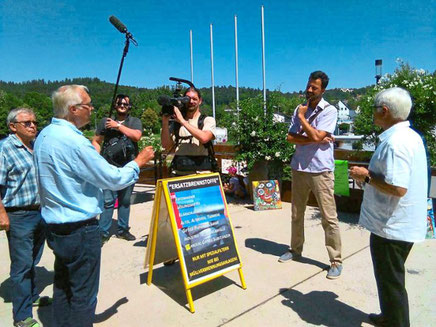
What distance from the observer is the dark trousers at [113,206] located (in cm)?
449

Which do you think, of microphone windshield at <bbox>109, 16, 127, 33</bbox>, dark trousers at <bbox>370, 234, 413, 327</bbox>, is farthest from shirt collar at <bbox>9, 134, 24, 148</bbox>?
dark trousers at <bbox>370, 234, 413, 327</bbox>

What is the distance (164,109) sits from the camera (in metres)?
3.41

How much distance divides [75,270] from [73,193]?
1.66 feet

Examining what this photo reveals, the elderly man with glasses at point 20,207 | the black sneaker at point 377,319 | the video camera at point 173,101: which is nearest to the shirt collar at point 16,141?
the elderly man with glasses at point 20,207

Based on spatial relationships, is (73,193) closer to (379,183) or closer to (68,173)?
(68,173)

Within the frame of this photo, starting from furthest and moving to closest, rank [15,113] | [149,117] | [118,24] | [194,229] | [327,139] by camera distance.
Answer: [149,117], [118,24], [327,139], [194,229], [15,113]

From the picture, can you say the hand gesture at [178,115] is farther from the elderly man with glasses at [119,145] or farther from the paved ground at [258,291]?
the paved ground at [258,291]

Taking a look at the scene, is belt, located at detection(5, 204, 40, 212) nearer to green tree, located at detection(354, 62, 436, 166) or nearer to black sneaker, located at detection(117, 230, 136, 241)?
black sneaker, located at detection(117, 230, 136, 241)

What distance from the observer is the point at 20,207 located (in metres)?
2.69

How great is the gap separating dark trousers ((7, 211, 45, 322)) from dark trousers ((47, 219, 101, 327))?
0.59 m

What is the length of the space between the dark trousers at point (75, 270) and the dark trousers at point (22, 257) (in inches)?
23.3

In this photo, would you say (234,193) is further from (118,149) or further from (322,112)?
(322,112)

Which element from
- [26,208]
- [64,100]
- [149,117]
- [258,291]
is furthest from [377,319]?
[149,117]

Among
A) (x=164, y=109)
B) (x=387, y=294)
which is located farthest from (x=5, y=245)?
(x=387, y=294)
